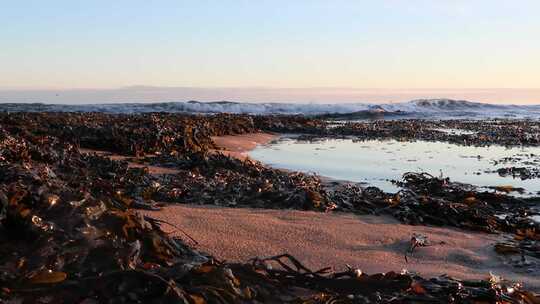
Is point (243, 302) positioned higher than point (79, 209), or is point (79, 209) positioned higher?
point (79, 209)

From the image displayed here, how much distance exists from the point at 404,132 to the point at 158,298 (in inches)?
555

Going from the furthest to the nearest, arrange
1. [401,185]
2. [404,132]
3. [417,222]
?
[404,132] < [401,185] < [417,222]

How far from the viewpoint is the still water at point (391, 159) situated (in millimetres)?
7262

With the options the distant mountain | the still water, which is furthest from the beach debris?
the distant mountain

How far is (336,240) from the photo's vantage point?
357cm

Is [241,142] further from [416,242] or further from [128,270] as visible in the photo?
[128,270]

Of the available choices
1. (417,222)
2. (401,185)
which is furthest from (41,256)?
(401,185)

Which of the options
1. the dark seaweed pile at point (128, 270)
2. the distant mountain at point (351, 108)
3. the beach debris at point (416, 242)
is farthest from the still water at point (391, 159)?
the distant mountain at point (351, 108)

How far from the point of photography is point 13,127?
849 cm

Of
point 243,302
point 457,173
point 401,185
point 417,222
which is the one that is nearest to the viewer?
point 243,302

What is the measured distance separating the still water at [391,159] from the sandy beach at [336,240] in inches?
91.6

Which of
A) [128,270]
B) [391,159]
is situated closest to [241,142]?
[391,159]

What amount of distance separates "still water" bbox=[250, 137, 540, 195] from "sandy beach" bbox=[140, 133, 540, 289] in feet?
7.63

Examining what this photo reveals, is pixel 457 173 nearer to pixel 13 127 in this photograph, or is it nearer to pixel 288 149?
pixel 288 149
